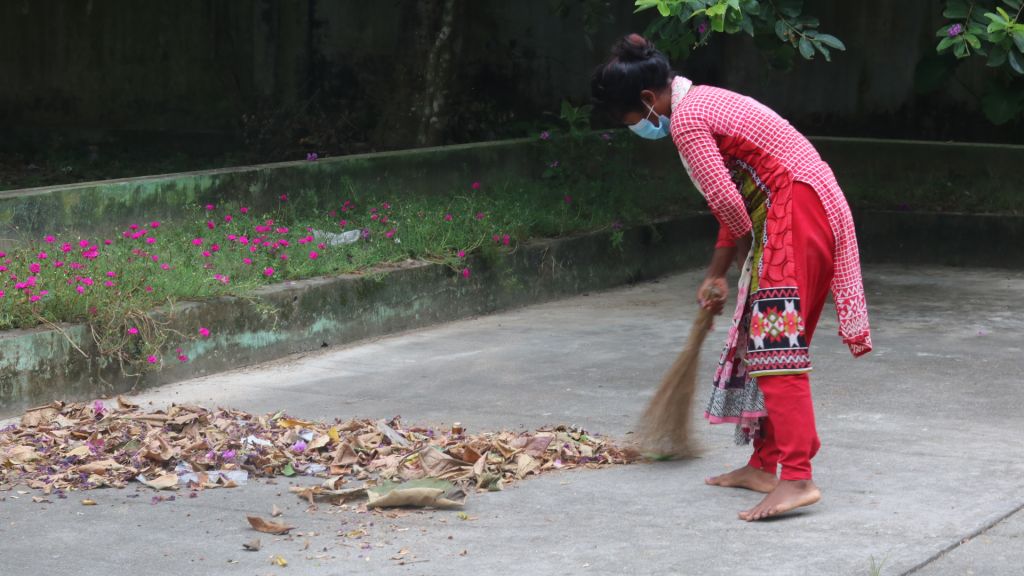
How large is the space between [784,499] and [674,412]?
75 cm

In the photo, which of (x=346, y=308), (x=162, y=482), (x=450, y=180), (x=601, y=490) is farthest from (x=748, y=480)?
(x=450, y=180)

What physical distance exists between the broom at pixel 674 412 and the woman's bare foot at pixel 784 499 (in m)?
0.66

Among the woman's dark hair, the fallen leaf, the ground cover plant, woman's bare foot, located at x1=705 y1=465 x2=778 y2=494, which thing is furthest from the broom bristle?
the ground cover plant

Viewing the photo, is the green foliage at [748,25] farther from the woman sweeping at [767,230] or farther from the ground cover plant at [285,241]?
the woman sweeping at [767,230]

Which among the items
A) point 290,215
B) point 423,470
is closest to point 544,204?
point 290,215

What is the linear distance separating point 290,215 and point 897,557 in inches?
203

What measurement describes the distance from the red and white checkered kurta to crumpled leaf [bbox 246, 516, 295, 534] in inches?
66.4

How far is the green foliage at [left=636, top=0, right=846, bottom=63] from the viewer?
23.2ft

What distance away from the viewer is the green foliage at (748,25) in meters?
7.07

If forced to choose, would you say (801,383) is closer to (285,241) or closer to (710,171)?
(710,171)

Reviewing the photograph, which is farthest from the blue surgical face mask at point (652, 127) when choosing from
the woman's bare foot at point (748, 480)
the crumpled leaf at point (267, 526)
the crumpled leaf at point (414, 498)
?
the crumpled leaf at point (267, 526)

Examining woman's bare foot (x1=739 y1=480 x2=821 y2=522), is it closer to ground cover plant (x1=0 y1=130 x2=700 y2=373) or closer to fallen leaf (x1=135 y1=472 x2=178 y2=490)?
fallen leaf (x1=135 y1=472 x2=178 y2=490)

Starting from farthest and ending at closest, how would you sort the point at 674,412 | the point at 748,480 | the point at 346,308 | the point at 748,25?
the point at 346,308, the point at 748,25, the point at 674,412, the point at 748,480

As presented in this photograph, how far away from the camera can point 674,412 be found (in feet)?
16.8
